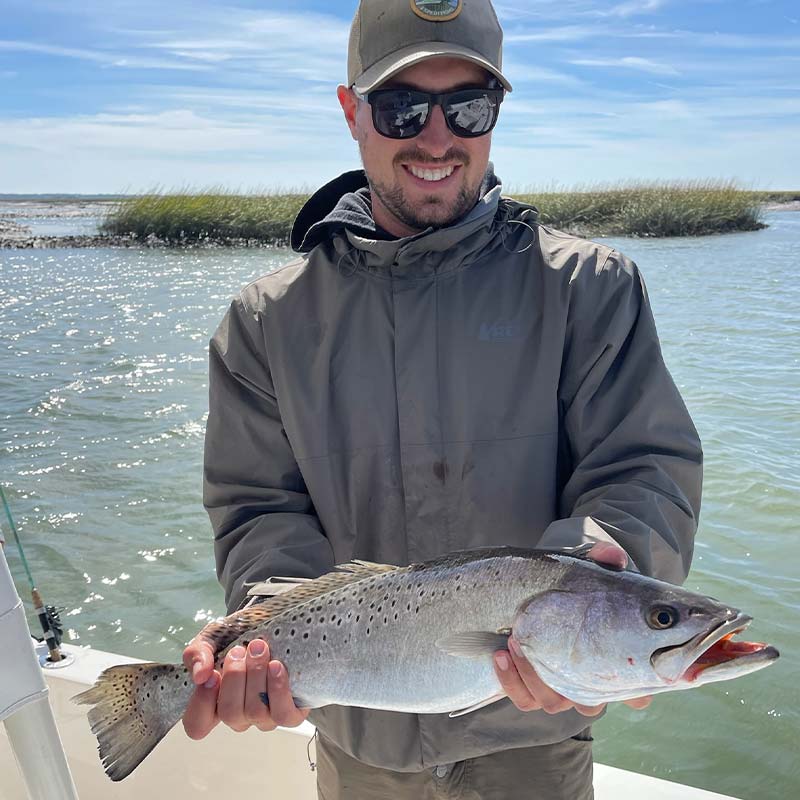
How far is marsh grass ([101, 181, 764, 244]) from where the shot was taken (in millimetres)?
37219

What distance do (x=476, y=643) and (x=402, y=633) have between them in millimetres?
250

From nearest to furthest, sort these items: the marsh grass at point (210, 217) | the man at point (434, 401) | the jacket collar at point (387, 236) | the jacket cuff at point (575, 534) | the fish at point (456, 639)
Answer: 1. the fish at point (456, 639)
2. the jacket cuff at point (575, 534)
3. the man at point (434, 401)
4. the jacket collar at point (387, 236)
5. the marsh grass at point (210, 217)

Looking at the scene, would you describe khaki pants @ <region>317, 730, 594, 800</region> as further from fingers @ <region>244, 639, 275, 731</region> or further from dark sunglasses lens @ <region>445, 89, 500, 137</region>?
dark sunglasses lens @ <region>445, 89, 500, 137</region>

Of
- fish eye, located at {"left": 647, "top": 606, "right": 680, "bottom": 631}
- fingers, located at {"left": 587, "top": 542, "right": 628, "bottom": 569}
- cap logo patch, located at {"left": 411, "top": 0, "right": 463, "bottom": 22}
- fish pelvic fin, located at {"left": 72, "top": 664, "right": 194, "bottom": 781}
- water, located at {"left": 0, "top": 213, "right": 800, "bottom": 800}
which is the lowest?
water, located at {"left": 0, "top": 213, "right": 800, "bottom": 800}

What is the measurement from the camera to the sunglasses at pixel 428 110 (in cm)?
246

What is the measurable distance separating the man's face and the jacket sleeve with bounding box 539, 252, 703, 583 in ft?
1.51

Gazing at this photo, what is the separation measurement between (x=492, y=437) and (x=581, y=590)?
1.83ft

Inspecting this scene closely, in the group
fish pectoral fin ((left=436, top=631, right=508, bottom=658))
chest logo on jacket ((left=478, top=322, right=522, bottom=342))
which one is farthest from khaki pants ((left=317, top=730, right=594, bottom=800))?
chest logo on jacket ((left=478, top=322, right=522, bottom=342))

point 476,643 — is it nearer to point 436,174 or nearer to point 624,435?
point 624,435

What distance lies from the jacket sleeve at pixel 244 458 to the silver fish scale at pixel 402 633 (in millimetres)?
288

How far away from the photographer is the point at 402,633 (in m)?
2.11

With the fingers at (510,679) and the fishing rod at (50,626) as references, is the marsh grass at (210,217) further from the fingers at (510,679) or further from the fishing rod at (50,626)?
the fingers at (510,679)

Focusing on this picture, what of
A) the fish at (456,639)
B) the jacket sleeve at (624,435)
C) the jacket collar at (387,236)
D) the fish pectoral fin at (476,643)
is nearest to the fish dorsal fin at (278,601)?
the fish at (456,639)

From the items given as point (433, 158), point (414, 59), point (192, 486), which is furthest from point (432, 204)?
point (192, 486)
